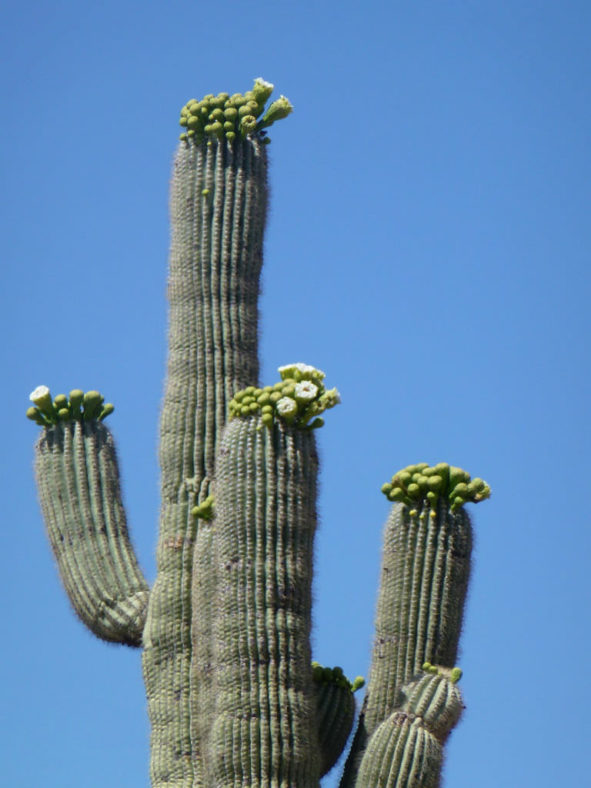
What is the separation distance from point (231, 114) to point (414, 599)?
396 centimetres

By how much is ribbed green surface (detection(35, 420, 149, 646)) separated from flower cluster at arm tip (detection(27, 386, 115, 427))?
6 centimetres

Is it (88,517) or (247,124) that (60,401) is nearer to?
(88,517)

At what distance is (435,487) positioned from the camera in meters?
10.2

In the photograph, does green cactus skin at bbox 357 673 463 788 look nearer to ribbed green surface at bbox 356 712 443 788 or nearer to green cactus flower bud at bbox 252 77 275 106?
ribbed green surface at bbox 356 712 443 788

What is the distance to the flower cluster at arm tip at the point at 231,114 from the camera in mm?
11656

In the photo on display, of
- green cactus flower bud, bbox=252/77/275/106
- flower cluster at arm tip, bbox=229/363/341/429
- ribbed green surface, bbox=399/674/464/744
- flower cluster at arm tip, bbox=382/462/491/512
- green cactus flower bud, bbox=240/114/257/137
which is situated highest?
green cactus flower bud, bbox=252/77/275/106

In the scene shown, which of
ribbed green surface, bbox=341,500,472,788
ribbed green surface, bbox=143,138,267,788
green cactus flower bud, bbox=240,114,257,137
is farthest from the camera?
green cactus flower bud, bbox=240,114,257,137

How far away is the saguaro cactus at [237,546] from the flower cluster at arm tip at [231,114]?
1 cm

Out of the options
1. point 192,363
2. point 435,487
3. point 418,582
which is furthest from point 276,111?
point 418,582

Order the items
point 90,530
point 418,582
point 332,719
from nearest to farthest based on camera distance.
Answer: point 418,582 < point 332,719 < point 90,530

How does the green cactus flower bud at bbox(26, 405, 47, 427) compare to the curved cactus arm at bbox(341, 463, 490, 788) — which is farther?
the green cactus flower bud at bbox(26, 405, 47, 427)

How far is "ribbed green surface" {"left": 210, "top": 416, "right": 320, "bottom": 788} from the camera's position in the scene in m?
9.61

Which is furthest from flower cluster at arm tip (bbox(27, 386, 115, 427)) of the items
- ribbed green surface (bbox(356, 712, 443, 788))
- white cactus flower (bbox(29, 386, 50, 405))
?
ribbed green surface (bbox(356, 712, 443, 788))

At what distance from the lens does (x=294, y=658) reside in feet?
31.8
